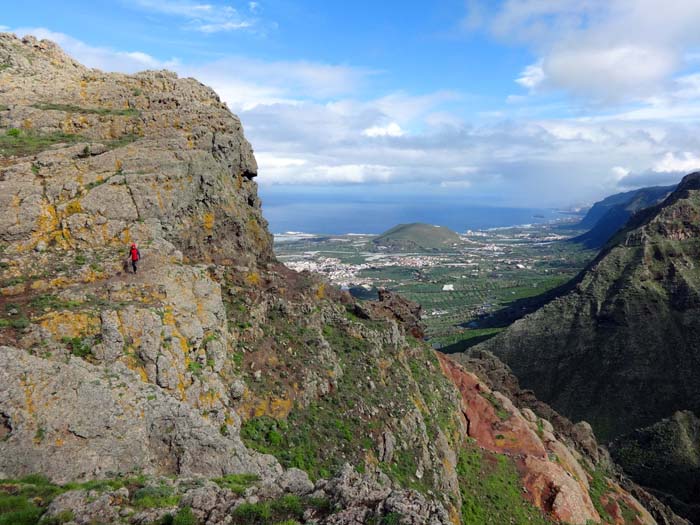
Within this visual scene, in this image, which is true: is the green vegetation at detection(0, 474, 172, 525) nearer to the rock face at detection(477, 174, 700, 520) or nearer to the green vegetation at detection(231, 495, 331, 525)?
the green vegetation at detection(231, 495, 331, 525)

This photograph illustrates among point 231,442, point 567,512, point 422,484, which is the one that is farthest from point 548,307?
point 231,442

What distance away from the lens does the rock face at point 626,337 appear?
8282 centimetres

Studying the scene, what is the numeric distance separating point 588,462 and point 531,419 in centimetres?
822

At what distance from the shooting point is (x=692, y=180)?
152 metres

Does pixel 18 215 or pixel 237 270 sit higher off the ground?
pixel 18 215

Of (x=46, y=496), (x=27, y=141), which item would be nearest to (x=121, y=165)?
(x=27, y=141)

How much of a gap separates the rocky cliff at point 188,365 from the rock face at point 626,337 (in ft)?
131

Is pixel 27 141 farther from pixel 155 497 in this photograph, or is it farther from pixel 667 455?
pixel 667 455

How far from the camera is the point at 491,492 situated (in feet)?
119

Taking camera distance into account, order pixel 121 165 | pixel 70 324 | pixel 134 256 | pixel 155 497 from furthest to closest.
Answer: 1. pixel 121 165
2. pixel 134 256
3. pixel 70 324
4. pixel 155 497

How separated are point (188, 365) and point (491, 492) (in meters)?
28.2

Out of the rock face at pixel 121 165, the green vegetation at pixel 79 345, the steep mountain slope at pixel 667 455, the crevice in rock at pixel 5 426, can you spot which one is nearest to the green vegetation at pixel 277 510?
the crevice in rock at pixel 5 426

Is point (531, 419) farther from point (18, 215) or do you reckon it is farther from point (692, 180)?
point (692, 180)

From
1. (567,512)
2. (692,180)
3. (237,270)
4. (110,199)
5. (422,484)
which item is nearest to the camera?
(110,199)
